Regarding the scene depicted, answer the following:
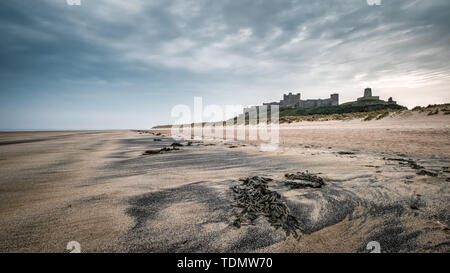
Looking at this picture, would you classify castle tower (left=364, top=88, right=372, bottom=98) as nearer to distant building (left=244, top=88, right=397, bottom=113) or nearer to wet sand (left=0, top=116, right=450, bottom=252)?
distant building (left=244, top=88, right=397, bottom=113)

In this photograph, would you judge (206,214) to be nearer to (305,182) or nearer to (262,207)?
(262,207)

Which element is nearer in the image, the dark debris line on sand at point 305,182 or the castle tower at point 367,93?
the dark debris line on sand at point 305,182

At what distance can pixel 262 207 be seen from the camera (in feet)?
8.55

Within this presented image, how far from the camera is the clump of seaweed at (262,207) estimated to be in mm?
2213

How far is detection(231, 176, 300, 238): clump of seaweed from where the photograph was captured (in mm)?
2213

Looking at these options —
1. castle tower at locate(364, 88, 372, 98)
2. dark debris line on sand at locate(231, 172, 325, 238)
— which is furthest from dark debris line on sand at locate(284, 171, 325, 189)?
castle tower at locate(364, 88, 372, 98)

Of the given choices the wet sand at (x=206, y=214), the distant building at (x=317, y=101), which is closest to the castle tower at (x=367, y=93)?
the distant building at (x=317, y=101)

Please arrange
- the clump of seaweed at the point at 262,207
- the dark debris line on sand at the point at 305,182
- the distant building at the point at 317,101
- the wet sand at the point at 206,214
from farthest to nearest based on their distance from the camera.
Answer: the distant building at the point at 317,101 < the dark debris line on sand at the point at 305,182 < the clump of seaweed at the point at 262,207 < the wet sand at the point at 206,214

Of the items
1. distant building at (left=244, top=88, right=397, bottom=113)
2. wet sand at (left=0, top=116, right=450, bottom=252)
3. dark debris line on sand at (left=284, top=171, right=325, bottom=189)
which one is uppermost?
distant building at (left=244, top=88, right=397, bottom=113)

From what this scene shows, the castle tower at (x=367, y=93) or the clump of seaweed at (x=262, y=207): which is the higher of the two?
the castle tower at (x=367, y=93)

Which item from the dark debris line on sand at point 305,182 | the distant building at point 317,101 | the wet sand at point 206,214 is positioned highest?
the distant building at point 317,101

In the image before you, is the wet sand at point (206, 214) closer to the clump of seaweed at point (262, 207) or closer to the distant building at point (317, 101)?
the clump of seaweed at point (262, 207)

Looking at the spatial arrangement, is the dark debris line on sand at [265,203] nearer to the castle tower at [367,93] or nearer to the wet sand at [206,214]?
the wet sand at [206,214]

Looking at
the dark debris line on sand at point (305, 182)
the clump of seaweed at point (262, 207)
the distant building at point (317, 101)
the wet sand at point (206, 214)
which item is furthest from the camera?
the distant building at point (317, 101)
